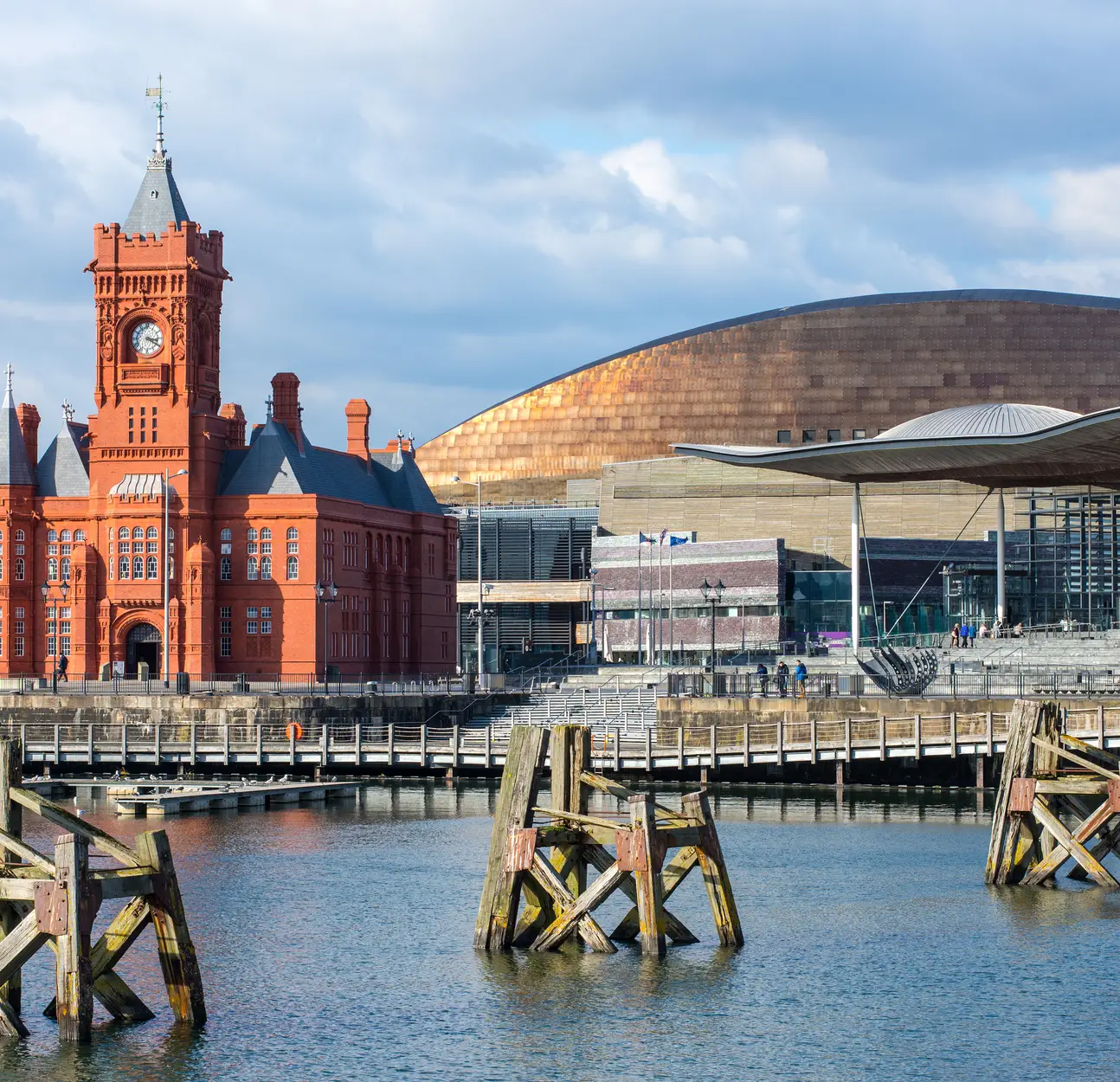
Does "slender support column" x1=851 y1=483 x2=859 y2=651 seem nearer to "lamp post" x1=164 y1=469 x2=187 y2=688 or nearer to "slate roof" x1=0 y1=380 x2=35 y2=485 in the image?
"lamp post" x1=164 y1=469 x2=187 y2=688

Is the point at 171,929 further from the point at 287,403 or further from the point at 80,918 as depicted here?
the point at 287,403

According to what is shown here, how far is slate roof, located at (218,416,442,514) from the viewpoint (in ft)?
310

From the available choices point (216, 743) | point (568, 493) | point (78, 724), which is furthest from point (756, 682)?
point (568, 493)

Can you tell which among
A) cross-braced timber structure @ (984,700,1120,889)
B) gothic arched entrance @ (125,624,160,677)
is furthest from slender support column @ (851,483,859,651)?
cross-braced timber structure @ (984,700,1120,889)

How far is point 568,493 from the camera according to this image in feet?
488

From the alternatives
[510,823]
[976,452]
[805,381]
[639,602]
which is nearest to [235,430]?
[639,602]

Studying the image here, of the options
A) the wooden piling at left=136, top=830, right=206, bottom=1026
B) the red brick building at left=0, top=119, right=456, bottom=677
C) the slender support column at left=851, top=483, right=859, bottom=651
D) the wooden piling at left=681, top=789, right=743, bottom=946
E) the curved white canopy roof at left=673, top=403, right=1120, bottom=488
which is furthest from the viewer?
the red brick building at left=0, top=119, right=456, bottom=677

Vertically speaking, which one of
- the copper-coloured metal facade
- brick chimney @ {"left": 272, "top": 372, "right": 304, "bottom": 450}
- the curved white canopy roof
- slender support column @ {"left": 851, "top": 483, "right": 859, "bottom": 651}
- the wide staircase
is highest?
the copper-coloured metal facade

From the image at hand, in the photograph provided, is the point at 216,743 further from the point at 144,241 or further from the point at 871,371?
the point at 871,371

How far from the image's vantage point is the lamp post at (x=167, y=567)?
289 feet

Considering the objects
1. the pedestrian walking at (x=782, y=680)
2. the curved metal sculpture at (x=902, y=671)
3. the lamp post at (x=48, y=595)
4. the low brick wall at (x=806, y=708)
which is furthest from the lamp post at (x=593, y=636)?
the low brick wall at (x=806, y=708)

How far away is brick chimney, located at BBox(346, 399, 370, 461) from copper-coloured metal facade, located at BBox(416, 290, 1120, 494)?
46307mm

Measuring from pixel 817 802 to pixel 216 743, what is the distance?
2271 centimetres

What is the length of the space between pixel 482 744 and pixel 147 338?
1195 inches
